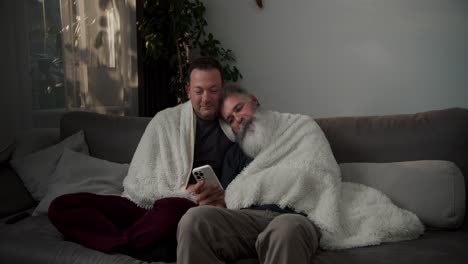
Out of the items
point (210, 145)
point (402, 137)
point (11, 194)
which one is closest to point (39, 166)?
point (11, 194)

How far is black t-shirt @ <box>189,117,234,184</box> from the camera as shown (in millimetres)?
2064

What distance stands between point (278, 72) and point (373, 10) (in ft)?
2.81

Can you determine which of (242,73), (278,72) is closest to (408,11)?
(278,72)

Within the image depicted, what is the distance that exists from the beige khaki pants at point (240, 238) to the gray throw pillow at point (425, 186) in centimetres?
46

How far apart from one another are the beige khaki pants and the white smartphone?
304mm

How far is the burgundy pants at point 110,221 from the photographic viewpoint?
1.63 m

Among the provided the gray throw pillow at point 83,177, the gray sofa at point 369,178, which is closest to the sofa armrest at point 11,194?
the gray sofa at point 369,178

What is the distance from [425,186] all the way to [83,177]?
1.52m

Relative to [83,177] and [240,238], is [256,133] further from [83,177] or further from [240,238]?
[83,177]

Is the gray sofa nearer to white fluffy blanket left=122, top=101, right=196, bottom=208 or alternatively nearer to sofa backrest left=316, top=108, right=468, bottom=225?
sofa backrest left=316, top=108, right=468, bottom=225

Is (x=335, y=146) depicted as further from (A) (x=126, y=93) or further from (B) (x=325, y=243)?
(A) (x=126, y=93)

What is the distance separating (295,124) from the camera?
194 cm

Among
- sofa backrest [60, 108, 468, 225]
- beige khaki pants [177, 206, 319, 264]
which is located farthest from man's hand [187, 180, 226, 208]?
sofa backrest [60, 108, 468, 225]

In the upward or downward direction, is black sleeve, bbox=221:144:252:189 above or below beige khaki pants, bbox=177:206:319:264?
above
